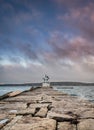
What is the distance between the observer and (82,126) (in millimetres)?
3074

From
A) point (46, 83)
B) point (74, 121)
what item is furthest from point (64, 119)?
point (46, 83)

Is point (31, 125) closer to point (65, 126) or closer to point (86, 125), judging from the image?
point (65, 126)

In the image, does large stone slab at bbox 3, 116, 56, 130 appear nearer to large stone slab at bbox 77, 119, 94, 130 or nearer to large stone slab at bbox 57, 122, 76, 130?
large stone slab at bbox 57, 122, 76, 130

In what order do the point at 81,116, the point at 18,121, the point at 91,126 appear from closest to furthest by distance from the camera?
the point at 91,126, the point at 18,121, the point at 81,116

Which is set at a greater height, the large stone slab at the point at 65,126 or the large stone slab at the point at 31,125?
the large stone slab at the point at 31,125

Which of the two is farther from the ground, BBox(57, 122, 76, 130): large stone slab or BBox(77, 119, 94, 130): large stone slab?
BBox(77, 119, 94, 130): large stone slab

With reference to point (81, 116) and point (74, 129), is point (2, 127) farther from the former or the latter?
point (81, 116)

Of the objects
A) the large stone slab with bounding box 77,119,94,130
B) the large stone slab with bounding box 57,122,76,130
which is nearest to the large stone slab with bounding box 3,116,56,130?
the large stone slab with bounding box 57,122,76,130

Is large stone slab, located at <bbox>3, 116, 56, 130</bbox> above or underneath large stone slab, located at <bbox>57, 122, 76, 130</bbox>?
above

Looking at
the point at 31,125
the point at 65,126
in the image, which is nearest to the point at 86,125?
the point at 65,126

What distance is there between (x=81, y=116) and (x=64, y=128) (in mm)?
935

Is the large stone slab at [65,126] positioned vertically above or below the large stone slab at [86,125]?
below

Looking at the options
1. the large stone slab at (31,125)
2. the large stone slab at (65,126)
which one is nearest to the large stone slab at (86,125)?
the large stone slab at (65,126)

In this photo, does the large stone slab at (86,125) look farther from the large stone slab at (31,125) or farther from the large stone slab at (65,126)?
the large stone slab at (31,125)
